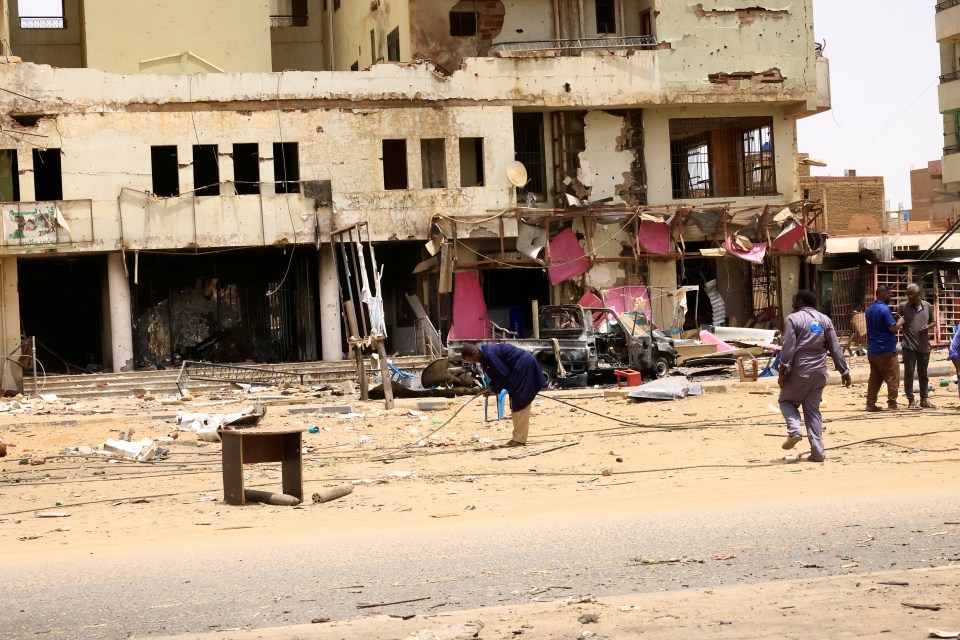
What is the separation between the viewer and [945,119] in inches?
1925

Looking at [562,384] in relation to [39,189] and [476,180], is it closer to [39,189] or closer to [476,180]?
[476,180]

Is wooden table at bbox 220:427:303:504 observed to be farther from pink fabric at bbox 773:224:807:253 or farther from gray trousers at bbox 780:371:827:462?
pink fabric at bbox 773:224:807:253

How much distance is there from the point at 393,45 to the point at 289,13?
950 centimetres

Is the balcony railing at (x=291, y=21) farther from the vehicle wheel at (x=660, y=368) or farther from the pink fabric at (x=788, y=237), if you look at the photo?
the vehicle wheel at (x=660, y=368)

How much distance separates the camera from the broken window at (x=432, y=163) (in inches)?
1375

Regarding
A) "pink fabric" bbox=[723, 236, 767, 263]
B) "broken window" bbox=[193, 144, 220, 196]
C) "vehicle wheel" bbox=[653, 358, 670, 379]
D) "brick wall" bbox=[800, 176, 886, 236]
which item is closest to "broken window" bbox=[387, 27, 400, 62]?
"broken window" bbox=[193, 144, 220, 196]

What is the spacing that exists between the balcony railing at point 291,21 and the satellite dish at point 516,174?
13240 mm

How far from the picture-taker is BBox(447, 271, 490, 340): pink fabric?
34.8 meters

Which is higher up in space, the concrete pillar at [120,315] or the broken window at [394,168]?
the broken window at [394,168]

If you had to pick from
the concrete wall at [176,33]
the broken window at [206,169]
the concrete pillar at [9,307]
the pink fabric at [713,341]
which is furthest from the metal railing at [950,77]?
the concrete pillar at [9,307]

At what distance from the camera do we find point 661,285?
118 ft

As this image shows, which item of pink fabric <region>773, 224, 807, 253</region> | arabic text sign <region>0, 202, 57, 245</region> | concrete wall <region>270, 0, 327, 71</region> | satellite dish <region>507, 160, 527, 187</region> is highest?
concrete wall <region>270, 0, 327, 71</region>

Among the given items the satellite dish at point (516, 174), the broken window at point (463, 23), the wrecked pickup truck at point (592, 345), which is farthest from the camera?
the broken window at point (463, 23)

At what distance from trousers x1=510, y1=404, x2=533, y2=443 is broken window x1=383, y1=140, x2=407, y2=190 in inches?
794
